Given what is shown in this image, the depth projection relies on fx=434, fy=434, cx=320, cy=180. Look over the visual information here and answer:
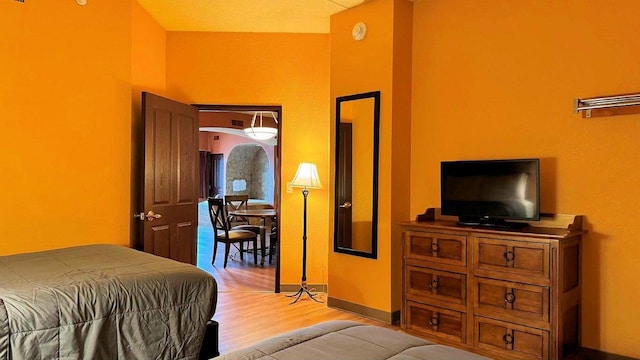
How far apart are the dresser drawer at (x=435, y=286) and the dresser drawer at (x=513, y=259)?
22cm

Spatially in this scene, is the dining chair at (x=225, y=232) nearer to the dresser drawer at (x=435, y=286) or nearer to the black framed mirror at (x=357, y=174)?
the black framed mirror at (x=357, y=174)

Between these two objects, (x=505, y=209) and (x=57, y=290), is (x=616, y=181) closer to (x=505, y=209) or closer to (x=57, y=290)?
(x=505, y=209)

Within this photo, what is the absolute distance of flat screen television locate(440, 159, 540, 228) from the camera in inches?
127

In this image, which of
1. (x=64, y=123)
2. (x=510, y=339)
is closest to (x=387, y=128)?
(x=510, y=339)

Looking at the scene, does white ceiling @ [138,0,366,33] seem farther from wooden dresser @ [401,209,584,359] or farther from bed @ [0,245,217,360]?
bed @ [0,245,217,360]

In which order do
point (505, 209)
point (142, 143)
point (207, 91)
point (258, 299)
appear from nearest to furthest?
point (505, 209)
point (142, 143)
point (258, 299)
point (207, 91)

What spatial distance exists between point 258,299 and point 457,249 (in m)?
2.34

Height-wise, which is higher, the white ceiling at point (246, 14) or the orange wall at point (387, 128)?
the white ceiling at point (246, 14)

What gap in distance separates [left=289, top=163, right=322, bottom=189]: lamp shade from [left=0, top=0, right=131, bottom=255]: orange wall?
5.55 feet

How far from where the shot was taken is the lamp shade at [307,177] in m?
4.68

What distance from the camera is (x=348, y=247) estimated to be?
4430 millimetres

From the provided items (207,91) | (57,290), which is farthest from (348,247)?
(57,290)

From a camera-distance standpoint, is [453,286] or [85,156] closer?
[453,286]

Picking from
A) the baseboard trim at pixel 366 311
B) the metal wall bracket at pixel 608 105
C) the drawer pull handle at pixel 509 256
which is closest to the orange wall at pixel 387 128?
the baseboard trim at pixel 366 311
